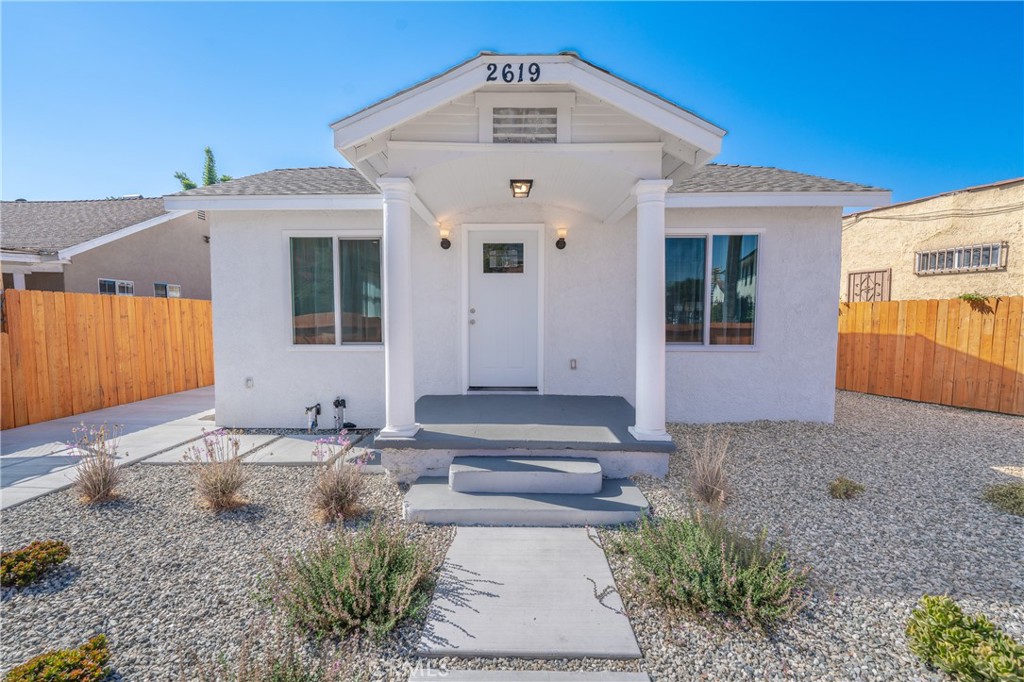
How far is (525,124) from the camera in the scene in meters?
4.03

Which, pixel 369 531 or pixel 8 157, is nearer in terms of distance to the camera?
pixel 369 531

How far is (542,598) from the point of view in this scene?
2.62 m

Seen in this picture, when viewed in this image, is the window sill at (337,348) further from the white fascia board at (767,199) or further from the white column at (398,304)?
the white fascia board at (767,199)

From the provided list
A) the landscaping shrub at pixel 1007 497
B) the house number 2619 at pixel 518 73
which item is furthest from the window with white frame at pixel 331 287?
the landscaping shrub at pixel 1007 497

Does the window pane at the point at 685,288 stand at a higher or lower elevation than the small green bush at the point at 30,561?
higher

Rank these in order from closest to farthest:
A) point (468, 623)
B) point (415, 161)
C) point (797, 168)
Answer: point (468, 623) → point (415, 161) → point (797, 168)

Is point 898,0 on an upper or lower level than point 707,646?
upper

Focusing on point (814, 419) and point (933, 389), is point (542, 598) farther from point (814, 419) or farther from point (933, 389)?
point (933, 389)

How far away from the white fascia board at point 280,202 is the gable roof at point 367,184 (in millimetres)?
76

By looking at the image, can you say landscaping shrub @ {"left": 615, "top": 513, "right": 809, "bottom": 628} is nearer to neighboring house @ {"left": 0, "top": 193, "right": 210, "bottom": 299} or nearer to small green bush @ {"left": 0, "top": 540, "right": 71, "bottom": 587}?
→ small green bush @ {"left": 0, "top": 540, "right": 71, "bottom": 587}

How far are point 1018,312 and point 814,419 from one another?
427 cm

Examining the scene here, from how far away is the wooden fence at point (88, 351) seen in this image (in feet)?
21.4

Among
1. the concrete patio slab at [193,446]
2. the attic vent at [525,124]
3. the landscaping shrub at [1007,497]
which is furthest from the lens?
the concrete patio slab at [193,446]

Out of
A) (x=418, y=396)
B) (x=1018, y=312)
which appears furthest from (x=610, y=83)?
(x=1018, y=312)
